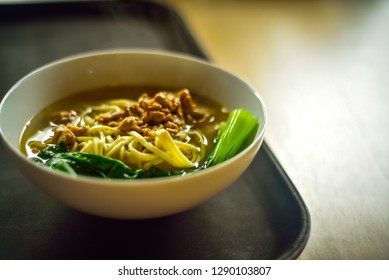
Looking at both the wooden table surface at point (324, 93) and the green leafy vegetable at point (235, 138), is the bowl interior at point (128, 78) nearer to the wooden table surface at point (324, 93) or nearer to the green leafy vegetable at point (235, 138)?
the green leafy vegetable at point (235, 138)

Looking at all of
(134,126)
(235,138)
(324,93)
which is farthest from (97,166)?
(324,93)

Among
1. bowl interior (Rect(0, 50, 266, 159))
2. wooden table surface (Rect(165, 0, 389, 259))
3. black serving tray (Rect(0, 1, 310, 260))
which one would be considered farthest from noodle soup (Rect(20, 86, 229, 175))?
wooden table surface (Rect(165, 0, 389, 259))

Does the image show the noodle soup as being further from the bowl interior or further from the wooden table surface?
the wooden table surface

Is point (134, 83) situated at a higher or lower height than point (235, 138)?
lower

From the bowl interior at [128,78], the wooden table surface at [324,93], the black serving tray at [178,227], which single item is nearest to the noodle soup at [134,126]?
the bowl interior at [128,78]

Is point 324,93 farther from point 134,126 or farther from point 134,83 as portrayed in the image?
point 134,126

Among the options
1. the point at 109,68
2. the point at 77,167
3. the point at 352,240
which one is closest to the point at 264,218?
the point at 352,240
